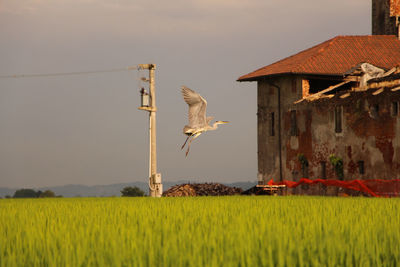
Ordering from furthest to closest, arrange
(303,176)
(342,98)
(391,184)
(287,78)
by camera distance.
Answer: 1. (287,78)
2. (303,176)
3. (342,98)
4. (391,184)

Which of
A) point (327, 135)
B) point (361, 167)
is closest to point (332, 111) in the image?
point (327, 135)

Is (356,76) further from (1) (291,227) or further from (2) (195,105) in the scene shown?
(1) (291,227)

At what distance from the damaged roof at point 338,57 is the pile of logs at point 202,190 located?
8.03m

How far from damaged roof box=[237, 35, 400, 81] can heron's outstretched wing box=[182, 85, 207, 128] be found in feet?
46.4

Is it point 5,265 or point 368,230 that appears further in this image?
point 368,230

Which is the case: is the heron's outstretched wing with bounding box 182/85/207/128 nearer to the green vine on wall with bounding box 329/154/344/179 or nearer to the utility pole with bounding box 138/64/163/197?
the utility pole with bounding box 138/64/163/197

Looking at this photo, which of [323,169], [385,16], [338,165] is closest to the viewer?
[338,165]

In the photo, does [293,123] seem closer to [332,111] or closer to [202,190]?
[332,111]

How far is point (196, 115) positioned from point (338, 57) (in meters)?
17.4

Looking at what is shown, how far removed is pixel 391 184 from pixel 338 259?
20255 millimetres

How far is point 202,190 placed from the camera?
31609 mm

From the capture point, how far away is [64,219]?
9.84 m

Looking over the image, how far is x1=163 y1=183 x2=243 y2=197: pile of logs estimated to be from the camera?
30997 millimetres

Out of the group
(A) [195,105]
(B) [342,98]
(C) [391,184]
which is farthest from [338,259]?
(B) [342,98]
